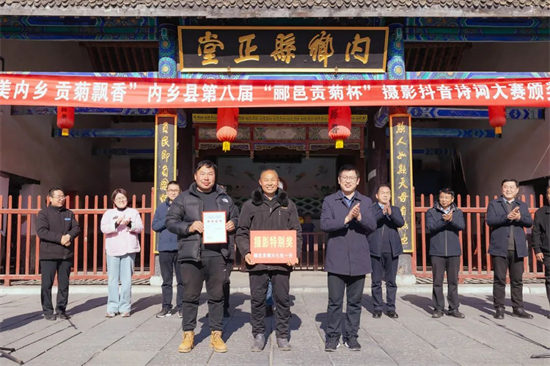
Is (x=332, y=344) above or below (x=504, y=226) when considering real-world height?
below

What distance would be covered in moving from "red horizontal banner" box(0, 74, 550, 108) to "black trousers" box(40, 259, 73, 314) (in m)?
3.14

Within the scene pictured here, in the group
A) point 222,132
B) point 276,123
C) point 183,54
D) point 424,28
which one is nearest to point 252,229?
point 222,132

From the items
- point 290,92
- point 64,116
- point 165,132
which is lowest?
point 165,132

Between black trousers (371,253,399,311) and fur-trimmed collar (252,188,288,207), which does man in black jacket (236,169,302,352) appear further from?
black trousers (371,253,399,311)

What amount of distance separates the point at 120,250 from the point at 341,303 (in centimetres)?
301

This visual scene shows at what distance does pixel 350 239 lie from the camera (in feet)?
13.3

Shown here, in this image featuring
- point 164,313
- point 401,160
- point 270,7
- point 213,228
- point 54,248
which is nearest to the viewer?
Answer: point 213,228

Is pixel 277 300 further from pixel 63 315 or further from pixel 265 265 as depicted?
pixel 63 315

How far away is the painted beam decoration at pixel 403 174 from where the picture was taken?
779 cm

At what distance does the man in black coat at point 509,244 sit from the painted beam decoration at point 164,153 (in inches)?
205

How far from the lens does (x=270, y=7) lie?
7.54m

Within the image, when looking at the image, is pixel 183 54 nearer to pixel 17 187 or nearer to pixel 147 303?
pixel 147 303

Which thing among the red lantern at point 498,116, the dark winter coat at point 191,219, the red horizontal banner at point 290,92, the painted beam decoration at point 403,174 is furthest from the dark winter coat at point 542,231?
the dark winter coat at point 191,219

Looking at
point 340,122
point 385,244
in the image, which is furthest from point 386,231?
point 340,122
